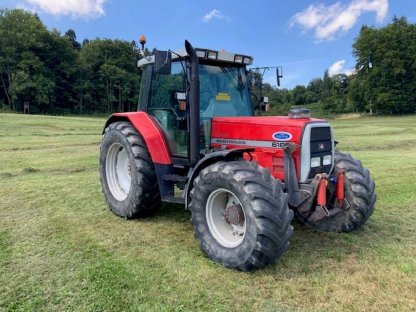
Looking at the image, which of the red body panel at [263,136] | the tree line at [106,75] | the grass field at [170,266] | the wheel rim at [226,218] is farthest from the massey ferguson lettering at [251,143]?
the tree line at [106,75]

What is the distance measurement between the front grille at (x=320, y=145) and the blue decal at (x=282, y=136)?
29 centimetres

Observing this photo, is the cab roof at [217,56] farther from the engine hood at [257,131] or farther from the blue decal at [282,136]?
the blue decal at [282,136]

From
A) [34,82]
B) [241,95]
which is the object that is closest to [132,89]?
[34,82]

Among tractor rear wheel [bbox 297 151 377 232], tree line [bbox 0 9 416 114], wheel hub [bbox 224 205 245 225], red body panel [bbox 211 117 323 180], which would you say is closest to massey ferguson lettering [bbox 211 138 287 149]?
red body panel [bbox 211 117 323 180]

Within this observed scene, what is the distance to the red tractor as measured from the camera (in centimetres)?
409

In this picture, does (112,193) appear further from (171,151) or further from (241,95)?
(241,95)

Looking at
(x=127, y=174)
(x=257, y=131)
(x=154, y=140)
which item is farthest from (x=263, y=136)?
(x=127, y=174)

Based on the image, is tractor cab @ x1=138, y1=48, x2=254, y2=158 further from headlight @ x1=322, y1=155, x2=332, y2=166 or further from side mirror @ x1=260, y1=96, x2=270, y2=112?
headlight @ x1=322, y1=155, x2=332, y2=166

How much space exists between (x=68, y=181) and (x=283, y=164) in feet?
17.8

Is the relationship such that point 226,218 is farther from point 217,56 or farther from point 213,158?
point 217,56

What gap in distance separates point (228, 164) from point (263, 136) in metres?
0.75

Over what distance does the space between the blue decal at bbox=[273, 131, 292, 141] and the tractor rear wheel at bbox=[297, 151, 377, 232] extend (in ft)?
3.30

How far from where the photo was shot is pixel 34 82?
2223 inches

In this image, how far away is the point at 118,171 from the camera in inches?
263
